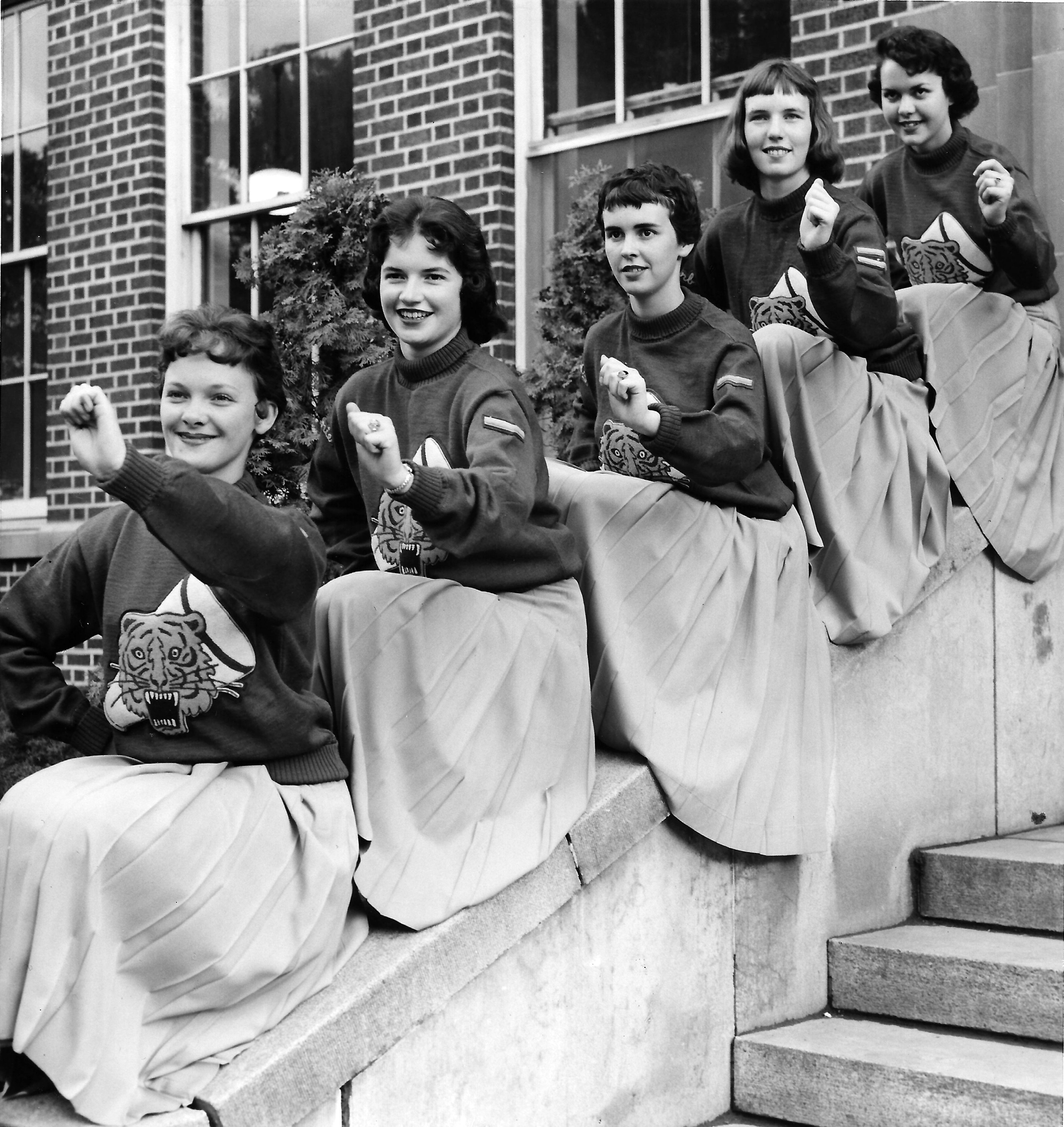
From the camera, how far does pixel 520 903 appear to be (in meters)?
3.09

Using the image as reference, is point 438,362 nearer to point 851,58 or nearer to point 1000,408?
point 1000,408

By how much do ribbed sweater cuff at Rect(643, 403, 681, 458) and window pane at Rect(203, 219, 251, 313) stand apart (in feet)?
16.6

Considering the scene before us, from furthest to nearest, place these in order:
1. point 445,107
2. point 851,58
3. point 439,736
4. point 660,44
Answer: point 445,107
point 660,44
point 851,58
point 439,736

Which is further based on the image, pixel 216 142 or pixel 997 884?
pixel 216 142

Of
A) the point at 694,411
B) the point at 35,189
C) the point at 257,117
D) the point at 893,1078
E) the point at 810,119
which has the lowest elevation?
the point at 893,1078

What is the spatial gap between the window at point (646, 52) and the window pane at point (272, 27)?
5.41ft

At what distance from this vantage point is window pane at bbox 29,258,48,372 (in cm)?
894

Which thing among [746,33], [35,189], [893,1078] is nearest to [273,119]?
[35,189]

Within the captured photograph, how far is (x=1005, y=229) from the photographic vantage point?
4.29 metres

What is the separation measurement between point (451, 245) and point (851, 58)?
284 cm

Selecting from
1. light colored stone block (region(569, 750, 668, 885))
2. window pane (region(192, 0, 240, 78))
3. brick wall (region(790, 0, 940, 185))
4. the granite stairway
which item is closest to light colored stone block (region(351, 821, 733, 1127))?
light colored stone block (region(569, 750, 668, 885))

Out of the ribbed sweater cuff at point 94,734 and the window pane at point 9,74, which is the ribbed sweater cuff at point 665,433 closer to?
the ribbed sweater cuff at point 94,734

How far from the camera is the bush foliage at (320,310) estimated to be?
17.2 ft

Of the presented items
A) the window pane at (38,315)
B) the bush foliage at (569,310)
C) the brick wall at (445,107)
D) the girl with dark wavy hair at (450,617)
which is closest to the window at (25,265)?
the window pane at (38,315)
